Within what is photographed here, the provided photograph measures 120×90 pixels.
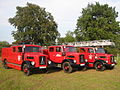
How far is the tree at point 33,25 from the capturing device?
121ft

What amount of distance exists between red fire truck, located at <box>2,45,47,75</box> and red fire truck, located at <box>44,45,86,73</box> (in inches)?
38.3

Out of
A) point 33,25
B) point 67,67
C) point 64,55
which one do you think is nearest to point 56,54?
point 64,55

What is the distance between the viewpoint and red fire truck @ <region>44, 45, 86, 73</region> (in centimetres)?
1123

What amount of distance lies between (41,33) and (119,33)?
2371 cm

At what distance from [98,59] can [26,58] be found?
6.65 metres

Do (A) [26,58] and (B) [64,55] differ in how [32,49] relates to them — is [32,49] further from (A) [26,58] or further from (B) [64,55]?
(B) [64,55]

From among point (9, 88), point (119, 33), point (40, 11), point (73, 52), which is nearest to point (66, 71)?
point (73, 52)

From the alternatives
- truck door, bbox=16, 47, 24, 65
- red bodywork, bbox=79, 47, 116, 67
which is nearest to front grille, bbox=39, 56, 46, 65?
truck door, bbox=16, 47, 24, 65

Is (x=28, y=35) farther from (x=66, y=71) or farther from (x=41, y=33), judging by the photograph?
(x=66, y=71)

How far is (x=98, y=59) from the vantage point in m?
12.8

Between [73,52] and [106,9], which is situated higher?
[106,9]

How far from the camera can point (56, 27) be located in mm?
41750

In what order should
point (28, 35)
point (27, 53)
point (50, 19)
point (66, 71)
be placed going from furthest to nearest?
point (50, 19) → point (28, 35) → point (66, 71) → point (27, 53)

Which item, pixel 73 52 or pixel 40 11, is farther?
pixel 40 11
